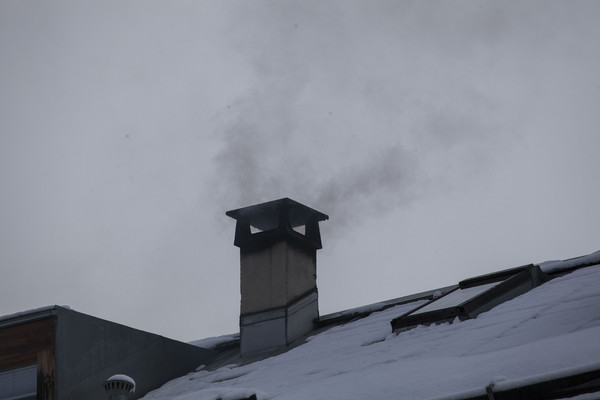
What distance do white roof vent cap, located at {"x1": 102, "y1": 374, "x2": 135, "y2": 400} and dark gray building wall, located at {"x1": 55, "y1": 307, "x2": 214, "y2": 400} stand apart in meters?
2.03

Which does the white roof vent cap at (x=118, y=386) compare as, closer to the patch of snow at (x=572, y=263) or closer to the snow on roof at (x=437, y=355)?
the snow on roof at (x=437, y=355)

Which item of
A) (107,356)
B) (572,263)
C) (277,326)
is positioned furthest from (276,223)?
(572,263)

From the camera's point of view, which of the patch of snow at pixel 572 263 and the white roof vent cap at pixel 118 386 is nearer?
the white roof vent cap at pixel 118 386

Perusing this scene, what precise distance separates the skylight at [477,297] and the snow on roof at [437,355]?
137mm

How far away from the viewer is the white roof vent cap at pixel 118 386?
8.95 meters

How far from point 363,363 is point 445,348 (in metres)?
0.98

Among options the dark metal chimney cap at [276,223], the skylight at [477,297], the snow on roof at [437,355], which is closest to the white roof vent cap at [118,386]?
the snow on roof at [437,355]

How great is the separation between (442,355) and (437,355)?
84mm

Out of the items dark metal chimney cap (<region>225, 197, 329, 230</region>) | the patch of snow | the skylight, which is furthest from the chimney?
the patch of snow

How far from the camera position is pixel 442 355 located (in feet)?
24.7

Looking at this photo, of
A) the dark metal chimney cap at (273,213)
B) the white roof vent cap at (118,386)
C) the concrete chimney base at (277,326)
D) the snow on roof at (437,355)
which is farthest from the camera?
the dark metal chimney cap at (273,213)

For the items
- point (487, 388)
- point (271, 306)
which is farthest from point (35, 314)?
point (487, 388)

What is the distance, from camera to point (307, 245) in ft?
42.3

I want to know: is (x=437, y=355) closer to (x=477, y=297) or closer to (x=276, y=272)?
(x=477, y=297)
